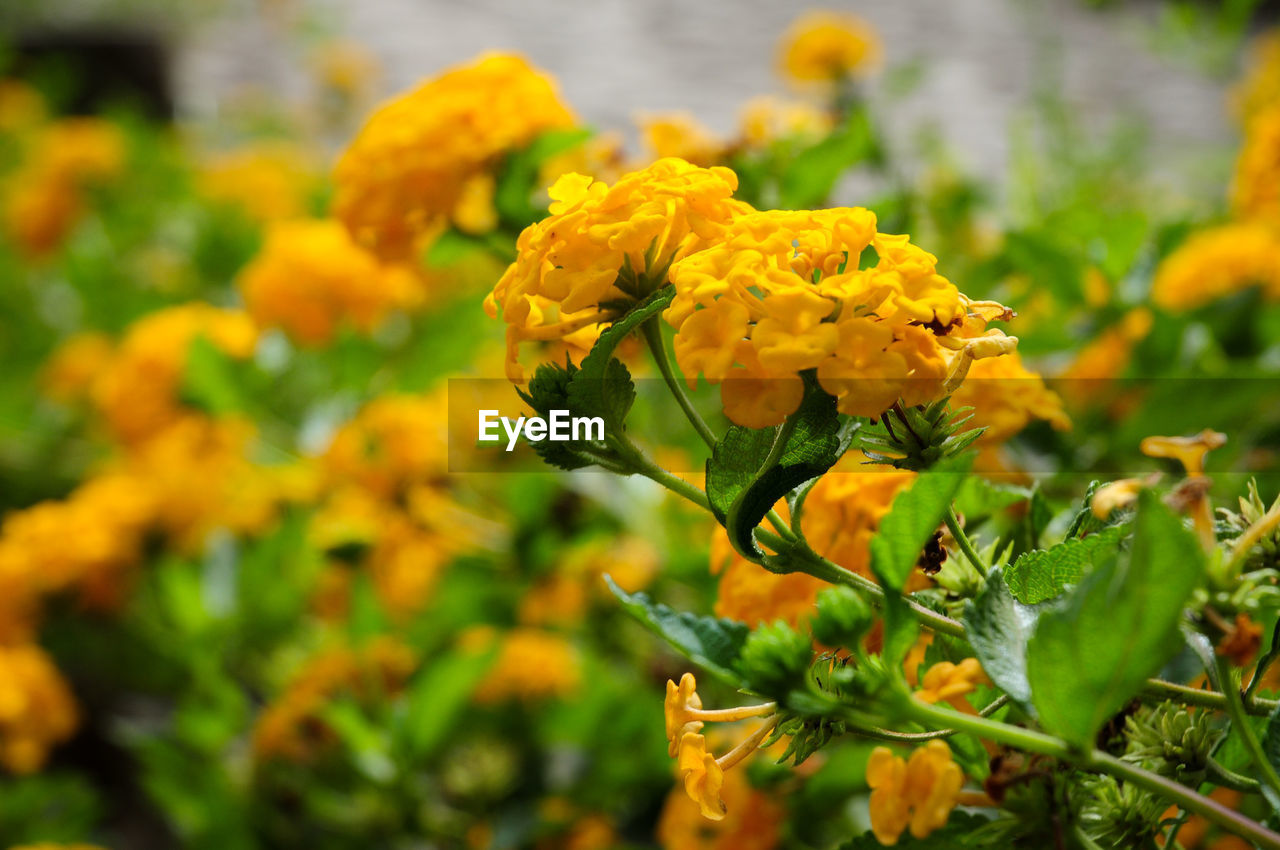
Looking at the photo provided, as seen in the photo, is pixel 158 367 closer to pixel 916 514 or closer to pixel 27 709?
pixel 27 709

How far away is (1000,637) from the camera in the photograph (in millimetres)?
323

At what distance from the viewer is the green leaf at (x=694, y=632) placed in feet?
1.24

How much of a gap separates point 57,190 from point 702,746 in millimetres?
2120

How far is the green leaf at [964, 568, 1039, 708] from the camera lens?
312 mm

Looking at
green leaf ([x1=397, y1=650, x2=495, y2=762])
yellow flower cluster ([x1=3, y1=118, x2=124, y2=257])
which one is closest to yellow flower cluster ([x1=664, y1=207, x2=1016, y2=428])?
green leaf ([x1=397, y1=650, x2=495, y2=762])

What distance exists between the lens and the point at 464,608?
1.07 m

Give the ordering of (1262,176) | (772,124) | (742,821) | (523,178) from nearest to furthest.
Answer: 1. (742,821)
2. (523,178)
3. (772,124)
4. (1262,176)

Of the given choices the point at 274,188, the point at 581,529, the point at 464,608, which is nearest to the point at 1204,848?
the point at 581,529

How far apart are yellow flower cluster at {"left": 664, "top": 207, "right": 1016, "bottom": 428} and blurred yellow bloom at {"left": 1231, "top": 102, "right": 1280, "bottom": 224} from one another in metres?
0.78

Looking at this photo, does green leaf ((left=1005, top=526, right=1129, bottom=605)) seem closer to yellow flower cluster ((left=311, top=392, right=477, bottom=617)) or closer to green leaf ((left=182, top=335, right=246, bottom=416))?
yellow flower cluster ((left=311, top=392, right=477, bottom=617))

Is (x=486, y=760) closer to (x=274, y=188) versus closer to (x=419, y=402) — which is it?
(x=419, y=402)

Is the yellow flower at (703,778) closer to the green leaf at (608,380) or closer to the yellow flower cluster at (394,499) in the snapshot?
the green leaf at (608,380)

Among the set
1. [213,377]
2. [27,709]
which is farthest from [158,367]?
[27,709]

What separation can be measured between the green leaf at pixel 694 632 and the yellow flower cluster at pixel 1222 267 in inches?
25.3
